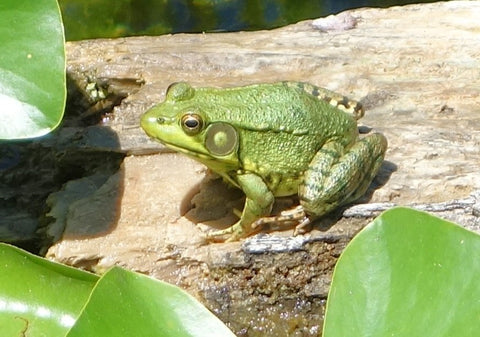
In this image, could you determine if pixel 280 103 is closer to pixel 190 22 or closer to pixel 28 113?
pixel 28 113

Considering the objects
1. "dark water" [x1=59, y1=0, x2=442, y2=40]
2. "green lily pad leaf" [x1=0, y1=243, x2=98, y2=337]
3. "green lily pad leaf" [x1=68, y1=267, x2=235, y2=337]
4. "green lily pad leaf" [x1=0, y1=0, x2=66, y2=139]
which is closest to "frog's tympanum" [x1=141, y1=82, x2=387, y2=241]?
"green lily pad leaf" [x1=0, y1=0, x2=66, y2=139]

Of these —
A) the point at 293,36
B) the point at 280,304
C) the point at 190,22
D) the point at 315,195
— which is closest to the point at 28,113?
the point at 315,195

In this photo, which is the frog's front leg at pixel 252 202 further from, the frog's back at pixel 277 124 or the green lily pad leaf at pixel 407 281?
the green lily pad leaf at pixel 407 281

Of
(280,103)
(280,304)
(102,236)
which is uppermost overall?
(280,103)

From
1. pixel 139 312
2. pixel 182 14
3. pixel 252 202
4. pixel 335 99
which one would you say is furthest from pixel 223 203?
pixel 182 14

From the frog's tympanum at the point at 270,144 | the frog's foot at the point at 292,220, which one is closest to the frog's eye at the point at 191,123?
the frog's tympanum at the point at 270,144

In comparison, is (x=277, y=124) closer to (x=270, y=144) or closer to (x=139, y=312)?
(x=270, y=144)
